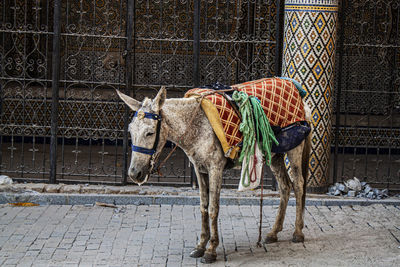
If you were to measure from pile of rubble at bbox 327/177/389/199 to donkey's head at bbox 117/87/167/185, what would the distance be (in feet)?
12.2

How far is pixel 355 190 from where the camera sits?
877cm

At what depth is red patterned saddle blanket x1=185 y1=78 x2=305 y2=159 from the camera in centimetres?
607

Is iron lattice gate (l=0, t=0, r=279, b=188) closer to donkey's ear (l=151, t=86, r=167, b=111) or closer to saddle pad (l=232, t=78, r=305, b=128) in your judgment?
saddle pad (l=232, t=78, r=305, b=128)

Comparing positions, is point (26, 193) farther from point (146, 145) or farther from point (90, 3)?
point (90, 3)

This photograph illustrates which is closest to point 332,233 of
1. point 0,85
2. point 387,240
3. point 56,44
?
point 387,240

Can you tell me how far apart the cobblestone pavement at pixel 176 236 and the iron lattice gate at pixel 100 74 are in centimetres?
122

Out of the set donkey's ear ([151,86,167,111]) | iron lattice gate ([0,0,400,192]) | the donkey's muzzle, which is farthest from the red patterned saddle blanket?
iron lattice gate ([0,0,400,192])

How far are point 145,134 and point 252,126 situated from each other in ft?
3.58

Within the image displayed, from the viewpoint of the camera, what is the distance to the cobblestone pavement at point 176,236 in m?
6.22

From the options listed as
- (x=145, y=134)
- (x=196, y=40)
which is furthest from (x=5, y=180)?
(x=145, y=134)

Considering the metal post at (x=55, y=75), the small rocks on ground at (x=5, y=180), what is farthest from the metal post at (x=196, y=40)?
the small rocks on ground at (x=5, y=180)

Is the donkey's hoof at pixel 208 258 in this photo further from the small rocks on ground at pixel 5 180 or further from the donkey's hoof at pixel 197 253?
the small rocks on ground at pixel 5 180

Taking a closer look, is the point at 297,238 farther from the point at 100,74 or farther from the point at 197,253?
the point at 100,74

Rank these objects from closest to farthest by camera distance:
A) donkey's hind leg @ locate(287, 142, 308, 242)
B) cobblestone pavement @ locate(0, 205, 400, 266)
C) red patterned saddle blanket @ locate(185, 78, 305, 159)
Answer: red patterned saddle blanket @ locate(185, 78, 305, 159) → cobblestone pavement @ locate(0, 205, 400, 266) → donkey's hind leg @ locate(287, 142, 308, 242)
